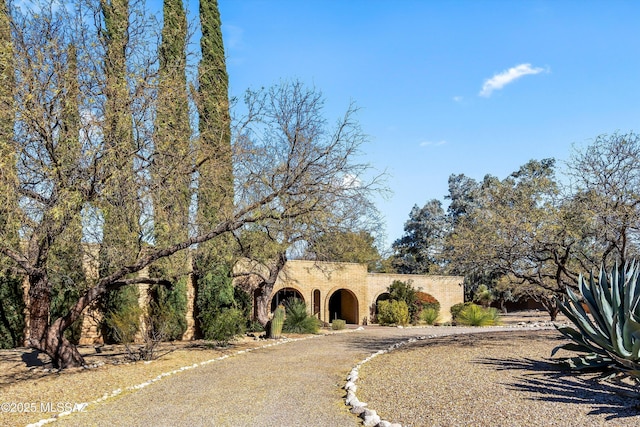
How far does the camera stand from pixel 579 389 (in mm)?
7176

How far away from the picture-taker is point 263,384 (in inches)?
342

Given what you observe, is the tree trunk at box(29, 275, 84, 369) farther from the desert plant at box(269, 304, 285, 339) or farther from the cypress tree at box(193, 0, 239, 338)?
the desert plant at box(269, 304, 285, 339)

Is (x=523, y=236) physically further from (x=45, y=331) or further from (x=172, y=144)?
(x=45, y=331)

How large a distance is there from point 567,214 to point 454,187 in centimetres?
4222

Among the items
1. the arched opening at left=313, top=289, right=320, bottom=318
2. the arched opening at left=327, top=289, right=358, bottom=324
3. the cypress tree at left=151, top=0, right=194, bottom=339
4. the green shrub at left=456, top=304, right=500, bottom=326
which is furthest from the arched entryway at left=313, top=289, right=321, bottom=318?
the cypress tree at left=151, top=0, right=194, bottom=339

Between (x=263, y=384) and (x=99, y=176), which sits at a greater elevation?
(x=99, y=176)

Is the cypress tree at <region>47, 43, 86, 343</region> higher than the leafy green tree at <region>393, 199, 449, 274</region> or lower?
lower

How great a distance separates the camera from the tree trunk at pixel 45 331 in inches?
409

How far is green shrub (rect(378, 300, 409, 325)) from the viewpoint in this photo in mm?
25531

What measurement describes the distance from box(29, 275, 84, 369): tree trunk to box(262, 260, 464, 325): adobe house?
1357 centimetres

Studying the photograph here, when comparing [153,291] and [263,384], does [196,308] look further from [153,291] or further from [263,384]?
[263,384]

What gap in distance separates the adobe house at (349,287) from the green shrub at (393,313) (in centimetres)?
173

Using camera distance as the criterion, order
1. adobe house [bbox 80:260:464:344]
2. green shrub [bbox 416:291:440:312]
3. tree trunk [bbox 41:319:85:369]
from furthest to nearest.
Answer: green shrub [bbox 416:291:440:312]
adobe house [bbox 80:260:464:344]
tree trunk [bbox 41:319:85:369]

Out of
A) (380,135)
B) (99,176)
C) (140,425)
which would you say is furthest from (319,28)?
(140,425)
